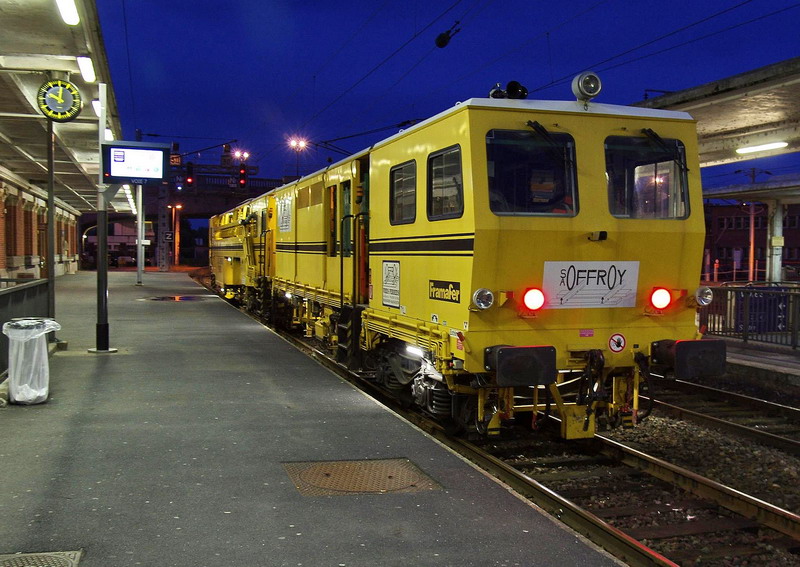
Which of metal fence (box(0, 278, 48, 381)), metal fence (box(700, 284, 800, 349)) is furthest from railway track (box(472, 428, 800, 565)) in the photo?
metal fence (box(700, 284, 800, 349))

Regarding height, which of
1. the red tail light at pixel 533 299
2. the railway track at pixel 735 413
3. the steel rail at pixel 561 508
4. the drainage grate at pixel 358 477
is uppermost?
the red tail light at pixel 533 299

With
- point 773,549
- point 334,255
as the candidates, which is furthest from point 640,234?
point 334,255

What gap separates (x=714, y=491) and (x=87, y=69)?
10717 mm

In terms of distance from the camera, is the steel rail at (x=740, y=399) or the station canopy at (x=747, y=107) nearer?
the steel rail at (x=740, y=399)

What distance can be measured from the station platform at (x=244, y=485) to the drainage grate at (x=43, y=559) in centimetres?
7

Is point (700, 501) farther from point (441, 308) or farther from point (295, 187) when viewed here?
point (295, 187)

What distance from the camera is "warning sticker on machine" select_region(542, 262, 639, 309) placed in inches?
279

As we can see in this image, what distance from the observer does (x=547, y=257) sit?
23.0 feet

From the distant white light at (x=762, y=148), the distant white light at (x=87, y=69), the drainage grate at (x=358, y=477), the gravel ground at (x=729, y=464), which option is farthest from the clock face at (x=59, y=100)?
the distant white light at (x=762, y=148)

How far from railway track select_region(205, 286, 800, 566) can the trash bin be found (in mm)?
4649

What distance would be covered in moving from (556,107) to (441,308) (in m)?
2.32

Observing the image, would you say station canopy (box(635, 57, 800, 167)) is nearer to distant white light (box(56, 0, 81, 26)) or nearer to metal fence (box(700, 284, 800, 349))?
metal fence (box(700, 284, 800, 349))

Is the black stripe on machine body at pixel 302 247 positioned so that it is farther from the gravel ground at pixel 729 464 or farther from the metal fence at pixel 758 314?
the metal fence at pixel 758 314

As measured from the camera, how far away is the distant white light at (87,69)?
11170 mm
